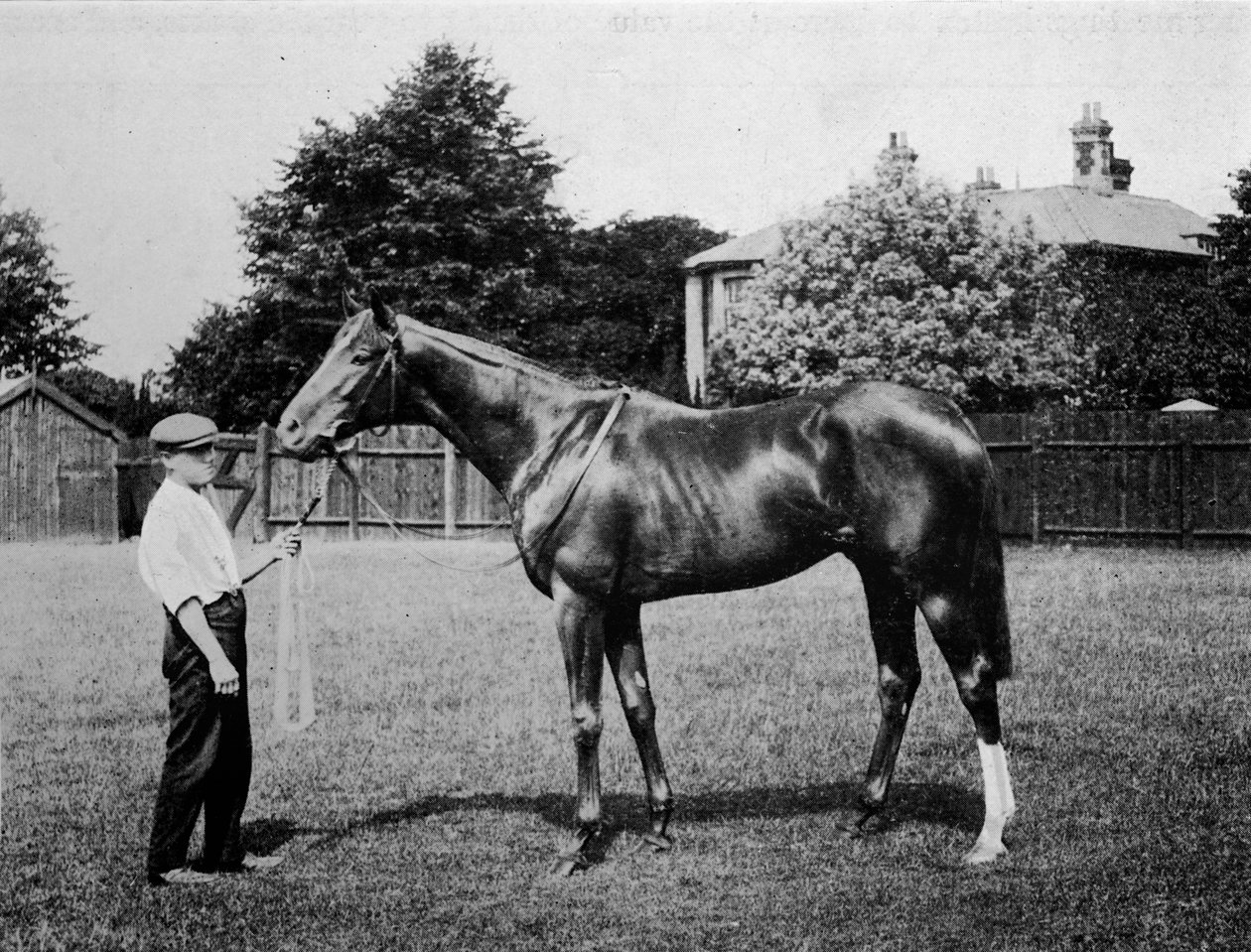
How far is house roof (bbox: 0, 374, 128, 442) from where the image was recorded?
71.3 feet

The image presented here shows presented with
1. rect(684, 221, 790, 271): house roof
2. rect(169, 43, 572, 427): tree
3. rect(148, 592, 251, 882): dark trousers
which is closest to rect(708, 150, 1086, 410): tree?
rect(169, 43, 572, 427): tree

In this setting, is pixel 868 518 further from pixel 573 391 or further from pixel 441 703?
pixel 441 703

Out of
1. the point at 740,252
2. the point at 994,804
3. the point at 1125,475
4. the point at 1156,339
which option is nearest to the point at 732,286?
the point at 740,252

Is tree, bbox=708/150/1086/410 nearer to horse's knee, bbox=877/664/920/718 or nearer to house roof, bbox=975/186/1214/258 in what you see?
house roof, bbox=975/186/1214/258

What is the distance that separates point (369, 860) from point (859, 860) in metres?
2.38

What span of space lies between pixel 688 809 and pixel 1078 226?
123 ft

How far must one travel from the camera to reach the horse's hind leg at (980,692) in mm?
5980

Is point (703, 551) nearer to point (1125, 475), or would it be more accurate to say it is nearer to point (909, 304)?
point (1125, 475)

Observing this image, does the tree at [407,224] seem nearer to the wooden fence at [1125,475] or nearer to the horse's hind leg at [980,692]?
the wooden fence at [1125,475]

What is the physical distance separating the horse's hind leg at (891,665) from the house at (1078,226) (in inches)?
1235

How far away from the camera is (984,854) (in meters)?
5.93

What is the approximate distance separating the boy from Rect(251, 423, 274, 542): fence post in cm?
1695

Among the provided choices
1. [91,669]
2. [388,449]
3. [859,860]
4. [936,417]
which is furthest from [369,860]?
[388,449]

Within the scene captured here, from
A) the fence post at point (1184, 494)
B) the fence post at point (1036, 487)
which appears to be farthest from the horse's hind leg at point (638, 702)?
the fence post at point (1036, 487)
